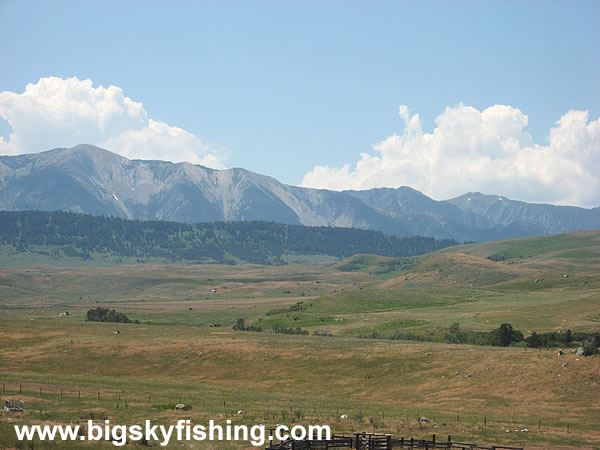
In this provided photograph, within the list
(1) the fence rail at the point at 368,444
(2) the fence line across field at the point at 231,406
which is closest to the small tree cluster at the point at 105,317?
(2) the fence line across field at the point at 231,406

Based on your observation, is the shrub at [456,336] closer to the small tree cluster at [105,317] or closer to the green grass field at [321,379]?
the green grass field at [321,379]

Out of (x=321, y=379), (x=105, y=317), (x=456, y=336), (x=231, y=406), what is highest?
(x=231, y=406)

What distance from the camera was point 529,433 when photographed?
4178cm

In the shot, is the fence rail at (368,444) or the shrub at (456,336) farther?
the shrub at (456,336)

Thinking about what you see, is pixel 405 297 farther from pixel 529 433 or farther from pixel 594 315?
pixel 529 433

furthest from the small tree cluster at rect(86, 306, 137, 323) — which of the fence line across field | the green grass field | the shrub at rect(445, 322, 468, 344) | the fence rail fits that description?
the fence rail

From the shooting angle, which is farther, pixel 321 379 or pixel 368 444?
pixel 321 379

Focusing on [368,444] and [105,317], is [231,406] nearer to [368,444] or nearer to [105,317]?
[368,444]

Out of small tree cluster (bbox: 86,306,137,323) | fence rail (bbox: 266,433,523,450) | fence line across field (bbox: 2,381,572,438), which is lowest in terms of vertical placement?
small tree cluster (bbox: 86,306,137,323)

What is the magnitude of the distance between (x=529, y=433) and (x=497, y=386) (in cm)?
2162

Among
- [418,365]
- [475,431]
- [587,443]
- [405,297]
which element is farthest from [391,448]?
[405,297]

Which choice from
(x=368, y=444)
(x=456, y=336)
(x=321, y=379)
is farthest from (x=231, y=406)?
(x=456, y=336)

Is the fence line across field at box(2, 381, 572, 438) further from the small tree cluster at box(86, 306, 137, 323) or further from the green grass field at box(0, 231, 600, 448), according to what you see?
the small tree cluster at box(86, 306, 137, 323)

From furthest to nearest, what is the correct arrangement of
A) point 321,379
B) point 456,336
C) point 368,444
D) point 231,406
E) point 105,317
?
point 105,317 → point 456,336 → point 321,379 → point 231,406 → point 368,444
